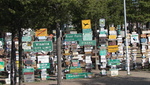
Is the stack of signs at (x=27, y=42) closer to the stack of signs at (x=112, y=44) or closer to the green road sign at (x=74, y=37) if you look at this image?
the green road sign at (x=74, y=37)

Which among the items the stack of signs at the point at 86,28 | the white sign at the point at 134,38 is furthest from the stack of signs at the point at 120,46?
the stack of signs at the point at 86,28

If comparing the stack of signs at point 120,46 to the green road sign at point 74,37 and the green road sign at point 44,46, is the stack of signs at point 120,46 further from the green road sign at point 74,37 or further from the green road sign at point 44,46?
the green road sign at point 44,46

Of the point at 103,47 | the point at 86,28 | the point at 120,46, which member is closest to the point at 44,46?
the point at 86,28

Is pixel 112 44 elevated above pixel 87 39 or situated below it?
below

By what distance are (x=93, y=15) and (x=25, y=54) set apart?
241 inches

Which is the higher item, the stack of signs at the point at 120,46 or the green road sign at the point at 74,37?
the green road sign at the point at 74,37

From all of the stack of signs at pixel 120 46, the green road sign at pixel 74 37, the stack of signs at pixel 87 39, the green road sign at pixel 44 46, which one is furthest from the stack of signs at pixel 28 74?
the stack of signs at pixel 120 46

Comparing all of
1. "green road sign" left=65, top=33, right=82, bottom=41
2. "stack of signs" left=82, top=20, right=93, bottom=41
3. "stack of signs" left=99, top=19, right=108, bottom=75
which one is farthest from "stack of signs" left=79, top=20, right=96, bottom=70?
"stack of signs" left=99, top=19, right=108, bottom=75

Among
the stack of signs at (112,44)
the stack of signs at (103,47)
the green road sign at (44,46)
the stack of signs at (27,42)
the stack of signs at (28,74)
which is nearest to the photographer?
the green road sign at (44,46)

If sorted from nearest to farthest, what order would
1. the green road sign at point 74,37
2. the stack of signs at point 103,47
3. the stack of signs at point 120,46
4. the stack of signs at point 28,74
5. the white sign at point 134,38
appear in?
the stack of signs at point 28,74, the green road sign at point 74,37, the stack of signs at point 103,47, the white sign at point 134,38, the stack of signs at point 120,46

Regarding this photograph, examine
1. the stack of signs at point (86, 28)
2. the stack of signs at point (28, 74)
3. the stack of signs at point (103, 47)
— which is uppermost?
the stack of signs at point (86, 28)

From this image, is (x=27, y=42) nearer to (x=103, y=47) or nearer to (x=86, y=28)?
(x=86, y=28)

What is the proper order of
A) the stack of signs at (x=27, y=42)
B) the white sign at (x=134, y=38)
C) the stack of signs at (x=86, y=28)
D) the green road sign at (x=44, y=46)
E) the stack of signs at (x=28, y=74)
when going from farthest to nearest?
the white sign at (x=134, y=38), the stack of signs at (x=27, y=42), the stack of signs at (x=86, y=28), the stack of signs at (x=28, y=74), the green road sign at (x=44, y=46)

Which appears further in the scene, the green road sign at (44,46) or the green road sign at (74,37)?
the green road sign at (74,37)
